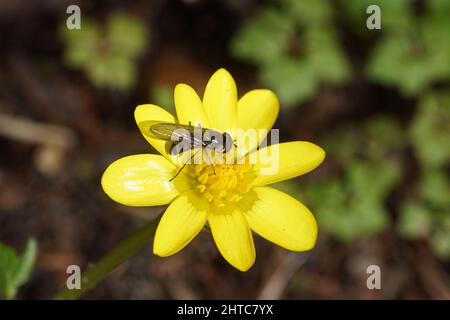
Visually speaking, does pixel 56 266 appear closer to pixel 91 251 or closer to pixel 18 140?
pixel 91 251

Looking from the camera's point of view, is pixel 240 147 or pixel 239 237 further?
pixel 240 147

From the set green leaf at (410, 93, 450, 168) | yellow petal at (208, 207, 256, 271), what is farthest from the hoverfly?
green leaf at (410, 93, 450, 168)

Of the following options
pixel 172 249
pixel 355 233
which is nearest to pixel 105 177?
pixel 172 249

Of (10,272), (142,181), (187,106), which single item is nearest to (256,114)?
(187,106)

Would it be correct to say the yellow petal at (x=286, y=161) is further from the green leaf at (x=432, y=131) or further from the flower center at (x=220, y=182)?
the green leaf at (x=432, y=131)

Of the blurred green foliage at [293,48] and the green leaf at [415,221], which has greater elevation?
the blurred green foliage at [293,48]

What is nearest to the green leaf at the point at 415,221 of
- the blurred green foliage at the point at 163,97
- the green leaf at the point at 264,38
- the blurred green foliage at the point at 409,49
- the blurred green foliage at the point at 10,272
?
the blurred green foliage at the point at 409,49

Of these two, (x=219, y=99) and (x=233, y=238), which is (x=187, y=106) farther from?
(x=233, y=238)
